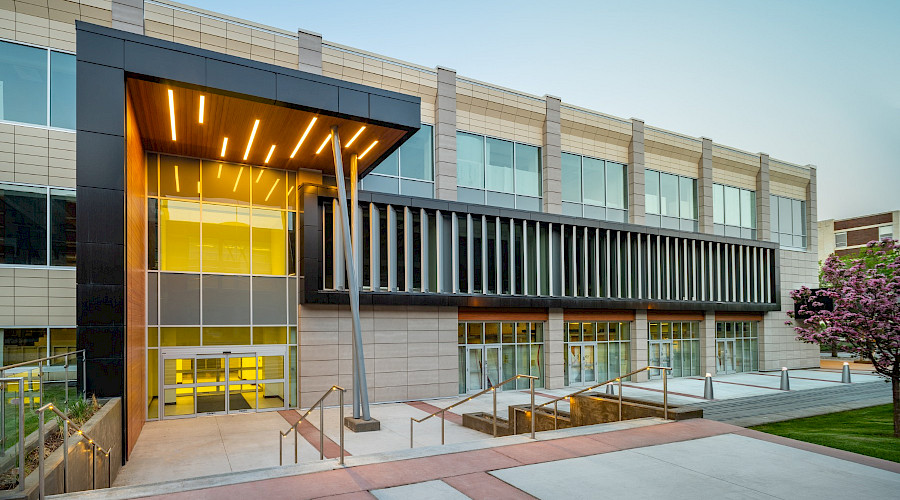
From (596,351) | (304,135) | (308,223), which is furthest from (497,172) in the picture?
(304,135)

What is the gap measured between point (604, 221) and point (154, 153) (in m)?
18.7

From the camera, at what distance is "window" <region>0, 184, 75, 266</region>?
15570 millimetres

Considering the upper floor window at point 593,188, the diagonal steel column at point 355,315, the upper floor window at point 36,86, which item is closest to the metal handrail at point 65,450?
the diagonal steel column at point 355,315

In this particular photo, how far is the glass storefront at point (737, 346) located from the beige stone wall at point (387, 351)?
17.5 meters

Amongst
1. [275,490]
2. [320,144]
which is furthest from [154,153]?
[275,490]

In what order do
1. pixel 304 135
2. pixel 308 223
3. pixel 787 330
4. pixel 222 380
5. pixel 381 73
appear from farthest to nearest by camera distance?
pixel 787 330
pixel 381 73
pixel 308 223
pixel 222 380
pixel 304 135

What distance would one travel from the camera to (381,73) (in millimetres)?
21719

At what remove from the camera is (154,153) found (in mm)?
17984

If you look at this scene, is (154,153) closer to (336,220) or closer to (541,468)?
(336,220)

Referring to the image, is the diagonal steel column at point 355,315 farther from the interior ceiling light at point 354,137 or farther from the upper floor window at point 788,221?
the upper floor window at point 788,221

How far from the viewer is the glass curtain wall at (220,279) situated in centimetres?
1792

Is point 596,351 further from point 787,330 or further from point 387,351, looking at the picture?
point 787,330

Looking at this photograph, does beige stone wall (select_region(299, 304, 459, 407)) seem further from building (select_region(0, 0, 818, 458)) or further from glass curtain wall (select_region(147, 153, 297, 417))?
glass curtain wall (select_region(147, 153, 297, 417))

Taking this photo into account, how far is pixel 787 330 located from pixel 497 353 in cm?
2134
